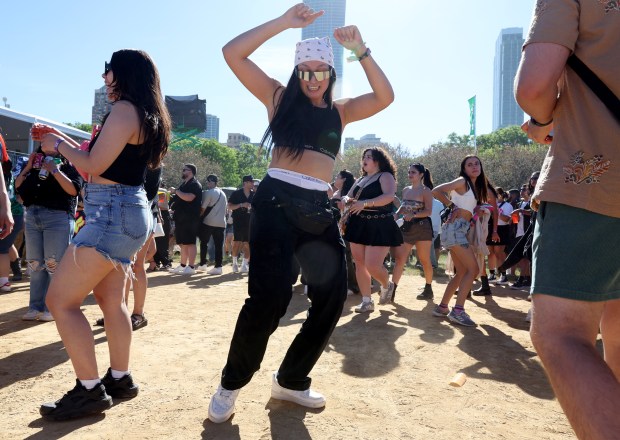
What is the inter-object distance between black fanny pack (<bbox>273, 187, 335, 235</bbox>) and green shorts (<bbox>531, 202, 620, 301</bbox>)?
1297mm

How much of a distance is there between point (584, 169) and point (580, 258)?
0.98 ft

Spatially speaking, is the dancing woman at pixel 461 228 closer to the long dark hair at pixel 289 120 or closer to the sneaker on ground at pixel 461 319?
the sneaker on ground at pixel 461 319

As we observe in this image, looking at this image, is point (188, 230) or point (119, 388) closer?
point (119, 388)

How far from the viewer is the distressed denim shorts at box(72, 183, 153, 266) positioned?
2623 mm

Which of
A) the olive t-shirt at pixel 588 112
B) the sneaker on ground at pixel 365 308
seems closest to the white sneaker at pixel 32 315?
the sneaker on ground at pixel 365 308

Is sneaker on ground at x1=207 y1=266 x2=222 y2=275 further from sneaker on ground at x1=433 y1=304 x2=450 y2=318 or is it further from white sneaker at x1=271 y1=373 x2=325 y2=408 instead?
white sneaker at x1=271 y1=373 x2=325 y2=408

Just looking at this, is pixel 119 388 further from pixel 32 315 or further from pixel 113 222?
pixel 32 315

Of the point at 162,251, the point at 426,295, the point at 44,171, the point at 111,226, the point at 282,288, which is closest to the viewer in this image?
the point at 282,288

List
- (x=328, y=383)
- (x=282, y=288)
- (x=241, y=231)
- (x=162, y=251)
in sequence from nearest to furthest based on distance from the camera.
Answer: (x=282, y=288) → (x=328, y=383) → (x=162, y=251) → (x=241, y=231)

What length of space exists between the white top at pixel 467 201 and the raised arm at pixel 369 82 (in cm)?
337

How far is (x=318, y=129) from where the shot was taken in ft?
9.05

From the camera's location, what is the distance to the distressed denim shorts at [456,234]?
5.69 m

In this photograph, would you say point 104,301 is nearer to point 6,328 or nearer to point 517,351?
point 6,328

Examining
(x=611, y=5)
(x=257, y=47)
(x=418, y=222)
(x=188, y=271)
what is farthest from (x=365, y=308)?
(x=188, y=271)
